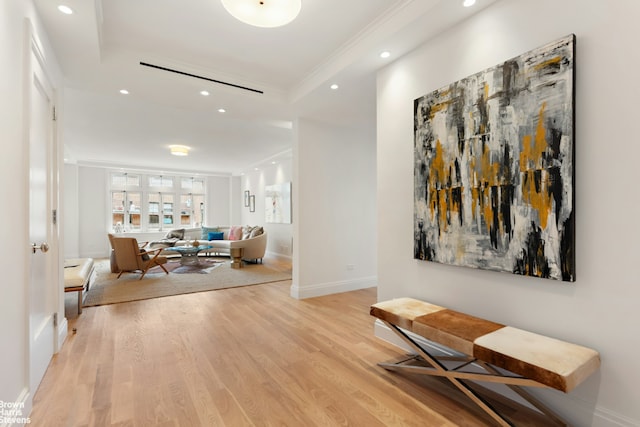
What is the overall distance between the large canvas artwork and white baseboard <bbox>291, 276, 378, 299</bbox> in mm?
2254

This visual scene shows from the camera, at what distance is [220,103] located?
3.82 m

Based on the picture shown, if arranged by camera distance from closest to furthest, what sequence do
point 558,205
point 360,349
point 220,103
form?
point 558,205 → point 360,349 → point 220,103

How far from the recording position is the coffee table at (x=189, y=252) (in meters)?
6.70

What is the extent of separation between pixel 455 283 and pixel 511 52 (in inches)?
63.5

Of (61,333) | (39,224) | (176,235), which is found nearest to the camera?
(39,224)

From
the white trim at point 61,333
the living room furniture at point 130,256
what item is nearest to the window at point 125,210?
the living room furniture at point 130,256

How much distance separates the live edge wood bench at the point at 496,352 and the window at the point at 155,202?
935cm

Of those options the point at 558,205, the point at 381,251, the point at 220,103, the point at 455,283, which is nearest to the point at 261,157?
the point at 220,103

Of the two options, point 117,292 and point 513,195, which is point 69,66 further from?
point 513,195

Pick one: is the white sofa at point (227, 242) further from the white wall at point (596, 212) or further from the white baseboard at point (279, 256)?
the white wall at point (596, 212)

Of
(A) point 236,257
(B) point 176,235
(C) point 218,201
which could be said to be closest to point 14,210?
(A) point 236,257

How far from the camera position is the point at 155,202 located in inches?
381

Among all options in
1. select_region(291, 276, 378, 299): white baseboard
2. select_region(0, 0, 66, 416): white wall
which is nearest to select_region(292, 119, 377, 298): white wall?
select_region(291, 276, 378, 299): white baseboard

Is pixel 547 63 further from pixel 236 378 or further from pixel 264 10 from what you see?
pixel 236 378
